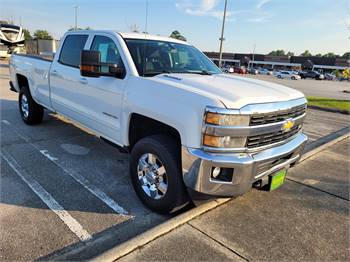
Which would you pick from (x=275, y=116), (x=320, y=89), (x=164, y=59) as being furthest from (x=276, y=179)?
(x=320, y=89)

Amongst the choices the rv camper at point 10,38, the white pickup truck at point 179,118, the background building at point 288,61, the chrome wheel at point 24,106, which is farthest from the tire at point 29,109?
the background building at point 288,61

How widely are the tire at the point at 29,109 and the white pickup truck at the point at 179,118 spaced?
2.09 m

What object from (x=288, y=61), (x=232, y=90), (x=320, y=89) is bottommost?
(x=320, y=89)

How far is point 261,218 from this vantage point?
3410 millimetres

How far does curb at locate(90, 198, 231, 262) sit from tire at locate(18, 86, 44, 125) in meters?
4.50

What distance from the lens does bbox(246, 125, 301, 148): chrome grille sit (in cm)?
294

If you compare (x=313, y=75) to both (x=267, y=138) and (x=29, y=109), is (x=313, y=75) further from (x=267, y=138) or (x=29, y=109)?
(x=267, y=138)

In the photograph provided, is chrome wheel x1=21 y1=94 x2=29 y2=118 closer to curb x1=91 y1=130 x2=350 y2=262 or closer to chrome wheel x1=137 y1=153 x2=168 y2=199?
chrome wheel x1=137 y1=153 x2=168 y2=199

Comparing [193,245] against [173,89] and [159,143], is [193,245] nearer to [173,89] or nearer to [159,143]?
[159,143]

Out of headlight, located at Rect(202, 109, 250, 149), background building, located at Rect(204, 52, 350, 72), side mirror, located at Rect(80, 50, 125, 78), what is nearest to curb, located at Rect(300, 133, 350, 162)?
headlight, located at Rect(202, 109, 250, 149)

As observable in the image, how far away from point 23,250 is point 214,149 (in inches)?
73.4

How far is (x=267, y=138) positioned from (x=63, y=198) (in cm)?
238

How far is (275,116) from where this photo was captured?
3.07 m

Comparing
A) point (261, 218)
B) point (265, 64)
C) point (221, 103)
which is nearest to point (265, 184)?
point (261, 218)
